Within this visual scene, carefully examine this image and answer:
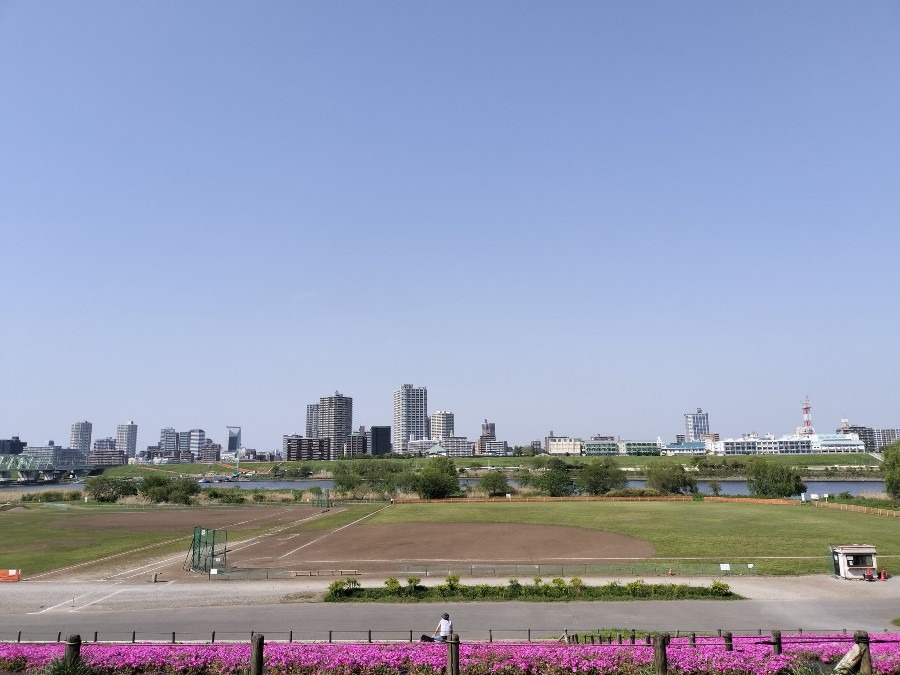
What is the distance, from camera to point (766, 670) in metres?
21.3

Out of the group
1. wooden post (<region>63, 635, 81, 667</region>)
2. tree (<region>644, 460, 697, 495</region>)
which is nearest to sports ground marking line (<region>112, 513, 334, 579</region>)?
wooden post (<region>63, 635, 81, 667</region>)

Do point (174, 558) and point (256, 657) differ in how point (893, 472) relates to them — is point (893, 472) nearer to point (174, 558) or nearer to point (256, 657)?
point (174, 558)

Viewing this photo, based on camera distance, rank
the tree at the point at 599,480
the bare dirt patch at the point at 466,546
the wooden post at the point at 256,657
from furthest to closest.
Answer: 1. the tree at the point at 599,480
2. the bare dirt patch at the point at 466,546
3. the wooden post at the point at 256,657

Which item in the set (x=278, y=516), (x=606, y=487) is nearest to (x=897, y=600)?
(x=278, y=516)

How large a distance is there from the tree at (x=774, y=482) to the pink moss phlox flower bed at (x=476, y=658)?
116497 mm

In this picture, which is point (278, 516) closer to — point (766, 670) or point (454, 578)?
point (454, 578)

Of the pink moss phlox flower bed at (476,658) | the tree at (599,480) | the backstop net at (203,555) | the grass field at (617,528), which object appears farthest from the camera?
the tree at (599,480)

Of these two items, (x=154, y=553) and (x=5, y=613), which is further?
(x=154, y=553)

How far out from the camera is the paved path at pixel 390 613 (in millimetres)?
31141

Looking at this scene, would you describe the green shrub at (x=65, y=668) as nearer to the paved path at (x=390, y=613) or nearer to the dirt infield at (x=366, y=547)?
the paved path at (x=390, y=613)

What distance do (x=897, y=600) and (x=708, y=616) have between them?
14201 millimetres

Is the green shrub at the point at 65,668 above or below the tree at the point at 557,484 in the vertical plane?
above

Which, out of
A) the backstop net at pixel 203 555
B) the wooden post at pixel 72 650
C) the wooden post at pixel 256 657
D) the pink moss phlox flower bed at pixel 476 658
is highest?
the wooden post at pixel 72 650

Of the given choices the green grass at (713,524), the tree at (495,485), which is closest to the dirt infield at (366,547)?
the green grass at (713,524)
